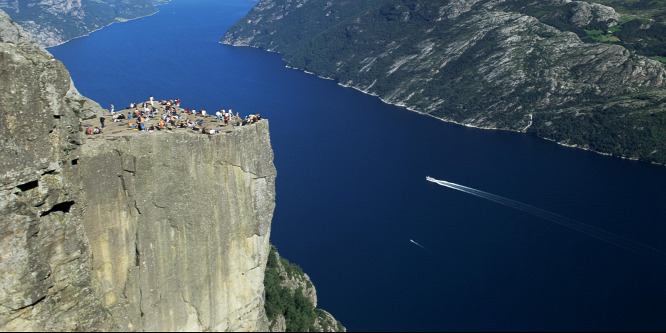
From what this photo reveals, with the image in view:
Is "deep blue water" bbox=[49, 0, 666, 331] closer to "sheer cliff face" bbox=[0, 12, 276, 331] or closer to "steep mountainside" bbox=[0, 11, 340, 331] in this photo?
"sheer cliff face" bbox=[0, 12, 276, 331]

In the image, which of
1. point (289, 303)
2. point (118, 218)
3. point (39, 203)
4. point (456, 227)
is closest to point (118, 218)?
point (118, 218)

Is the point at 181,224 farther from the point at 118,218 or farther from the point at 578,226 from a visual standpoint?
the point at 578,226

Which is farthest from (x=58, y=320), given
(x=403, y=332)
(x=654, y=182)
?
(x=654, y=182)

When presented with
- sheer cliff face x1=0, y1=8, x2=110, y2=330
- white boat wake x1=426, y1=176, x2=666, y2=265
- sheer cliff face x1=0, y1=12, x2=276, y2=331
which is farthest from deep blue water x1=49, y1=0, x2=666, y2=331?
sheer cliff face x1=0, y1=8, x2=110, y2=330

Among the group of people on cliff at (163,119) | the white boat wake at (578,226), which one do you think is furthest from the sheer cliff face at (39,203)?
the white boat wake at (578,226)

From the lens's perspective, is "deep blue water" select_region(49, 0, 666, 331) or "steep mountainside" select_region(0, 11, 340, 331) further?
"deep blue water" select_region(49, 0, 666, 331)

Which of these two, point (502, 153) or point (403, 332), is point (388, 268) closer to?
point (403, 332)
